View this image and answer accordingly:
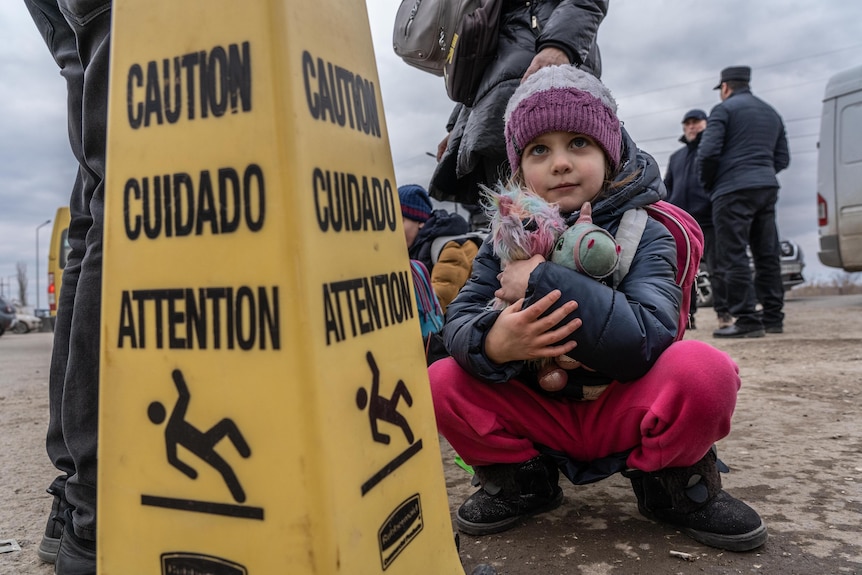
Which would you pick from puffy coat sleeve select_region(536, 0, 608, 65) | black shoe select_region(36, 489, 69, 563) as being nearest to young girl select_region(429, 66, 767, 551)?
puffy coat sleeve select_region(536, 0, 608, 65)

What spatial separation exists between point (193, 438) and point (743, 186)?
4.87m

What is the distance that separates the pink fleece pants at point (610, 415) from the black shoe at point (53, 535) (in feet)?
3.08

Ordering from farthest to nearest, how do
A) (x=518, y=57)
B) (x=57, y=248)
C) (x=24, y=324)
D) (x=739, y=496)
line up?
1. (x=24, y=324)
2. (x=57, y=248)
3. (x=518, y=57)
4. (x=739, y=496)

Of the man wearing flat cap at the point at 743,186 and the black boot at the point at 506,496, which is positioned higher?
the man wearing flat cap at the point at 743,186

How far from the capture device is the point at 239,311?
82 centimetres

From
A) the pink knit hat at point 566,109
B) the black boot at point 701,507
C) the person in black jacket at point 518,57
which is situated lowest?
the black boot at point 701,507

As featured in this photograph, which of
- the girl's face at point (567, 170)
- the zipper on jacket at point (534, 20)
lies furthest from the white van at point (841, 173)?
the girl's face at point (567, 170)

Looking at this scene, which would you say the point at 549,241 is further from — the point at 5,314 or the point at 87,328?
the point at 5,314

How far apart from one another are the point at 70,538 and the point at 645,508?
4.28 feet

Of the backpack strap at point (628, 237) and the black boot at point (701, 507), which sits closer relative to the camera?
the black boot at point (701, 507)

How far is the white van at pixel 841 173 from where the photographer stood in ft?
20.9

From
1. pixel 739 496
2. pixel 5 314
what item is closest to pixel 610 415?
pixel 739 496

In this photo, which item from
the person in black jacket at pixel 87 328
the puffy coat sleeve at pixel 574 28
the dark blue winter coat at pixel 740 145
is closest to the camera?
the person in black jacket at pixel 87 328

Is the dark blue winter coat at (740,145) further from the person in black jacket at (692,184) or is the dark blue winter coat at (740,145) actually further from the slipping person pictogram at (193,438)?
the slipping person pictogram at (193,438)
